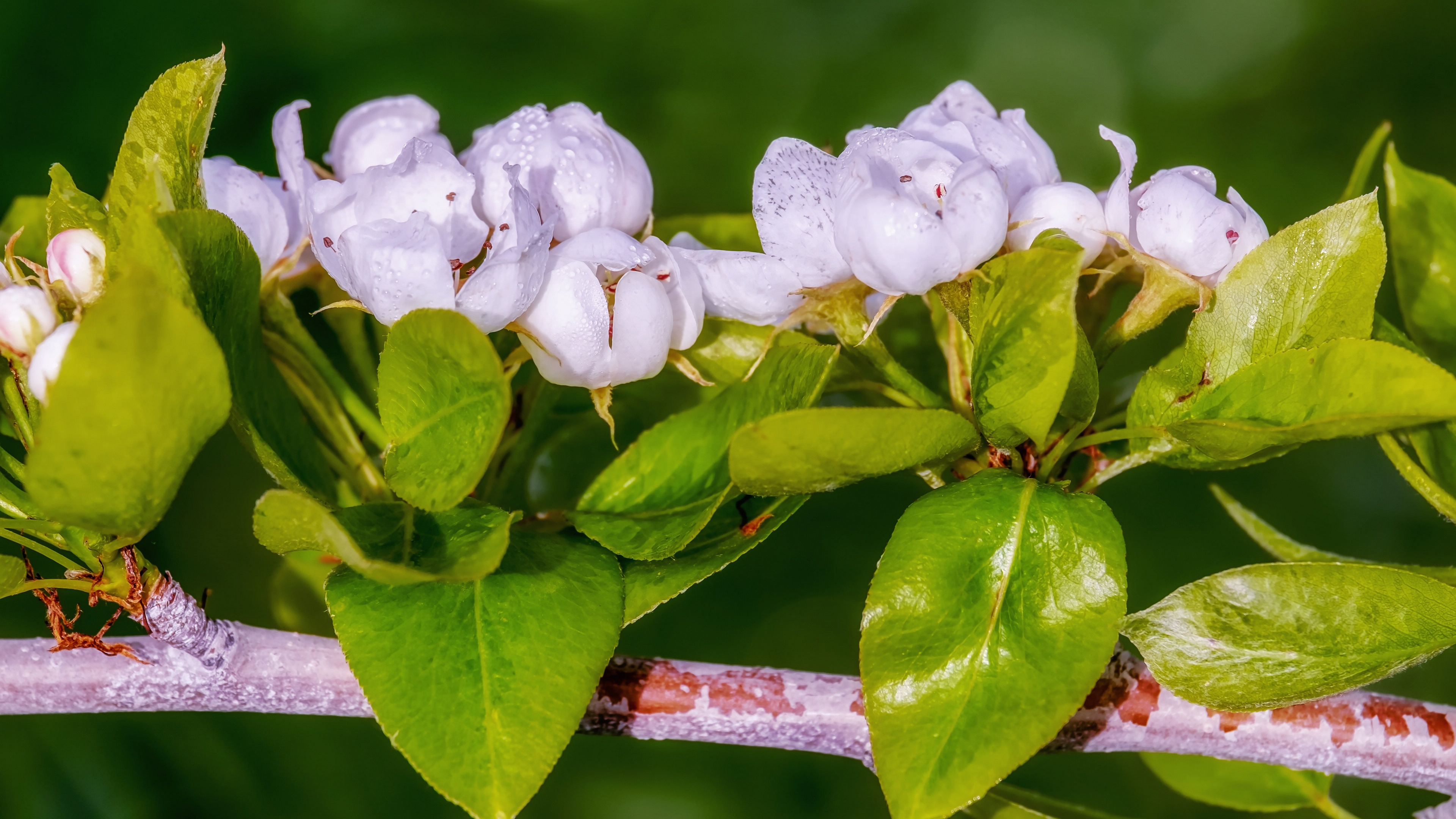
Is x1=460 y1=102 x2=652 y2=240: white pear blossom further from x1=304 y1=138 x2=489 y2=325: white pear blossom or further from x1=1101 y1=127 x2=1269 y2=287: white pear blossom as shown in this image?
x1=1101 y1=127 x2=1269 y2=287: white pear blossom

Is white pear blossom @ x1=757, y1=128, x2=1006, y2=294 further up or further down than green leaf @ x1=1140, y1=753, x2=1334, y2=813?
further up

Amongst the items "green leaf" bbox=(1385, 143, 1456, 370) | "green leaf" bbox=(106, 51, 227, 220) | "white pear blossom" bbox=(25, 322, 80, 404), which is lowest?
"green leaf" bbox=(1385, 143, 1456, 370)

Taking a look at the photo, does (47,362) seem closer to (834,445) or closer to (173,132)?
(173,132)

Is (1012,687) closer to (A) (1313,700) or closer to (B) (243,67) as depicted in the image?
(A) (1313,700)

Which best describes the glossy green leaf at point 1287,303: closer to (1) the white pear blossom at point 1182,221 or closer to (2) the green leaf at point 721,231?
(1) the white pear blossom at point 1182,221

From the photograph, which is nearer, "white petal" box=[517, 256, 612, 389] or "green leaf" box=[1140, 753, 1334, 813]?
"white petal" box=[517, 256, 612, 389]

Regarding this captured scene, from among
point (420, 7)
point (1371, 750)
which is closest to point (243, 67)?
point (420, 7)

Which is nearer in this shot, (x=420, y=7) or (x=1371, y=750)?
(x=1371, y=750)

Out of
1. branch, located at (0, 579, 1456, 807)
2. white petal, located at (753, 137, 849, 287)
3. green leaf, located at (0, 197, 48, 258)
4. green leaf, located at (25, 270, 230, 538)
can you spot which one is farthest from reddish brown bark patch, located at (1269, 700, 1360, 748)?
green leaf, located at (0, 197, 48, 258)
